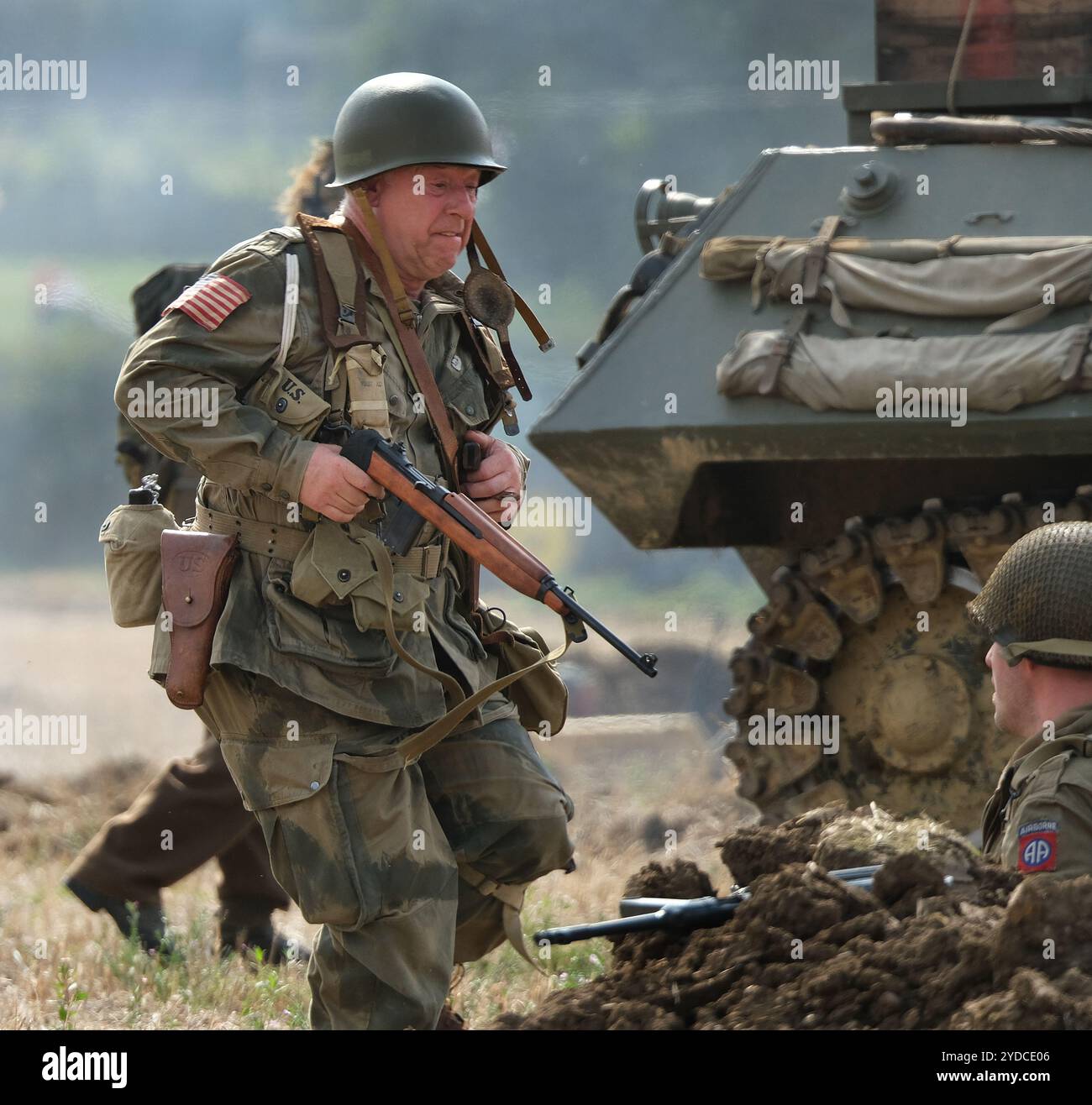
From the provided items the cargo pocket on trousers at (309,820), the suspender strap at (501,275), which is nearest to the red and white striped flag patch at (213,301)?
the suspender strap at (501,275)

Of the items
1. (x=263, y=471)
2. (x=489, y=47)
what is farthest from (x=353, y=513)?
(x=489, y=47)

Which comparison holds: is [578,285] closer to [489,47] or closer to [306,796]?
[489,47]

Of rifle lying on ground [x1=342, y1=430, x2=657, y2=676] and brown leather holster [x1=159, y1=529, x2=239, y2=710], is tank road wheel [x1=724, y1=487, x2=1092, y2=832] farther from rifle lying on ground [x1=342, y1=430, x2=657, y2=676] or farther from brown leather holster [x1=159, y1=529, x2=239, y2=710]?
brown leather holster [x1=159, y1=529, x2=239, y2=710]

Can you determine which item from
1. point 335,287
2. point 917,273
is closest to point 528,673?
point 335,287

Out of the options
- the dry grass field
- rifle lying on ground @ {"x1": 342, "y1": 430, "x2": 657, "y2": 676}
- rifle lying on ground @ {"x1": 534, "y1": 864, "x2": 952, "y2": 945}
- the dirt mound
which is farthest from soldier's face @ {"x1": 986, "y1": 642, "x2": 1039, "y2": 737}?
the dry grass field

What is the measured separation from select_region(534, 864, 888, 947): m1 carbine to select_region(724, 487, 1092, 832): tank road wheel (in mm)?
2932

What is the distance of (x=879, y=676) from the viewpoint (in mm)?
6512

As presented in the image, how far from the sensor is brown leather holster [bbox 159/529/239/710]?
12.3 ft

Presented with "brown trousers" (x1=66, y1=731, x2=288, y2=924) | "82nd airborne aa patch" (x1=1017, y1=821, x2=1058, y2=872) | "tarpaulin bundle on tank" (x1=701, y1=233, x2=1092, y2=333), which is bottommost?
"82nd airborne aa patch" (x1=1017, y1=821, x2=1058, y2=872)

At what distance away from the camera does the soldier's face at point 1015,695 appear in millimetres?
3518

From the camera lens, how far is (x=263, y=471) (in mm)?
3719

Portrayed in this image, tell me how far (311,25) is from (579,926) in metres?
13.4

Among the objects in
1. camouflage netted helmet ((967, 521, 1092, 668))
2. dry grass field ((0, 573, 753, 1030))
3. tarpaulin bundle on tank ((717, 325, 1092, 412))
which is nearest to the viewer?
camouflage netted helmet ((967, 521, 1092, 668))

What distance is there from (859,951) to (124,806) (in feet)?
23.2
